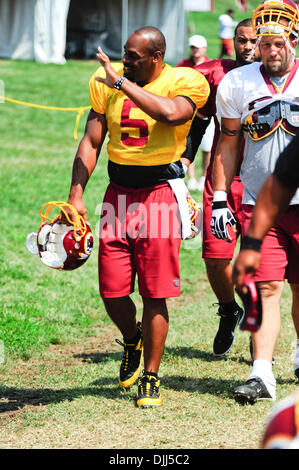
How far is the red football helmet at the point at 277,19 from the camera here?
4477mm

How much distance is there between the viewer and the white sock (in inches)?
182

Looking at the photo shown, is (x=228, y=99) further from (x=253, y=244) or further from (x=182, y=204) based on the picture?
(x=253, y=244)

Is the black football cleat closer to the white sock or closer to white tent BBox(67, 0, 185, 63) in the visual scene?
the white sock

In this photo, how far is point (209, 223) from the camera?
219 inches

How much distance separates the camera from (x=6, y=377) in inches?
214

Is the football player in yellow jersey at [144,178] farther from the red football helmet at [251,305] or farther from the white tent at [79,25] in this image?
the white tent at [79,25]

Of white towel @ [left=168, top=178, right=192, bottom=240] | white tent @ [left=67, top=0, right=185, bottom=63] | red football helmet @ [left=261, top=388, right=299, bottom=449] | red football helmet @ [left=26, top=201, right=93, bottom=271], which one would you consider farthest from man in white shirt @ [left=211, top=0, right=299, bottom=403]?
white tent @ [left=67, top=0, right=185, bottom=63]

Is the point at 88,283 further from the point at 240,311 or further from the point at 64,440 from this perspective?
the point at 64,440

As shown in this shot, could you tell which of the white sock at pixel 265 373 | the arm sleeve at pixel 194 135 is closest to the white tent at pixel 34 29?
the arm sleeve at pixel 194 135

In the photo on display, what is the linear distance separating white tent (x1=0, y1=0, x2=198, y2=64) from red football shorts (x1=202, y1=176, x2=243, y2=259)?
68.3 feet

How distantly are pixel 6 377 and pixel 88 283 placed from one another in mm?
2387

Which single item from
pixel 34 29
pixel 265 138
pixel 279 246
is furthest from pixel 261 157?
pixel 34 29

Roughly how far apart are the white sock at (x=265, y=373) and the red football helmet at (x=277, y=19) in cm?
190

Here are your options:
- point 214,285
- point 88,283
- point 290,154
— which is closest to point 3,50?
point 88,283
